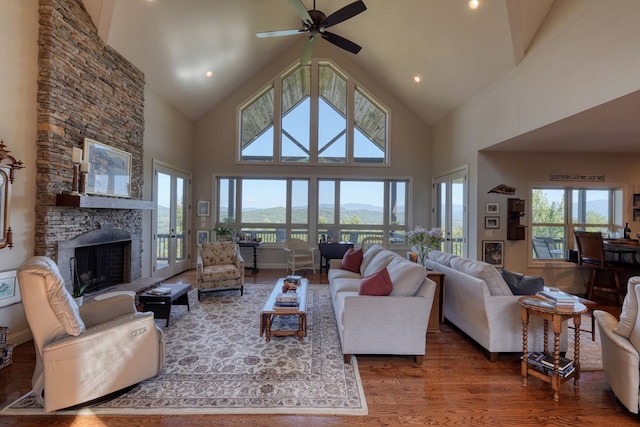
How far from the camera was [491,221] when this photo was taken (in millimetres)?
4863

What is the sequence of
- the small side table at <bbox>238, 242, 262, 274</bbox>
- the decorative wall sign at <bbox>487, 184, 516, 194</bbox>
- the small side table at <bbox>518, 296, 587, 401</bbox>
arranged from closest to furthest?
the small side table at <bbox>518, 296, 587, 401</bbox>
the decorative wall sign at <bbox>487, 184, 516, 194</bbox>
the small side table at <bbox>238, 242, 262, 274</bbox>

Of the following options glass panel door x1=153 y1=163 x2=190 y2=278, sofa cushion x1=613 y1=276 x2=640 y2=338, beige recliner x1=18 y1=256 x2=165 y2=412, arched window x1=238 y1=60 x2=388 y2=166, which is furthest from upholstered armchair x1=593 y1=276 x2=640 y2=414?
glass panel door x1=153 y1=163 x2=190 y2=278

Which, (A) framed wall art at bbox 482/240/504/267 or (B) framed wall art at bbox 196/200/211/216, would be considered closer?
(A) framed wall art at bbox 482/240/504/267

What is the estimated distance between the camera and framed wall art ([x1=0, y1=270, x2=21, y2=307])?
2670 mm

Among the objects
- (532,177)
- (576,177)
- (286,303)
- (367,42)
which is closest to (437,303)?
(286,303)

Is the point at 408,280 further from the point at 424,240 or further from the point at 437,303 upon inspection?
the point at 424,240

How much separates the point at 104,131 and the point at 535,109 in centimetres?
545

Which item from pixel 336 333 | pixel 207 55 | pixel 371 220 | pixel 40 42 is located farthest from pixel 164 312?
pixel 371 220

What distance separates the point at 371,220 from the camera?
6.98 meters

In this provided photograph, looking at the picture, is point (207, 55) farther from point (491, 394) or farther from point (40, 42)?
point (491, 394)

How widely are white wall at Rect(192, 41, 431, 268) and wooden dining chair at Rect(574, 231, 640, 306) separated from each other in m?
2.87

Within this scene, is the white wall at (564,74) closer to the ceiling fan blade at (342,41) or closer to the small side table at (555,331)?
the small side table at (555,331)

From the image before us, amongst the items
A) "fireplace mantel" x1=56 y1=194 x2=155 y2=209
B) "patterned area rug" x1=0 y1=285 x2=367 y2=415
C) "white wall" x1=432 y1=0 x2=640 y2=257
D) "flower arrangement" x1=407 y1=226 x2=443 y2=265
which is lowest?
"patterned area rug" x1=0 y1=285 x2=367 y2=415

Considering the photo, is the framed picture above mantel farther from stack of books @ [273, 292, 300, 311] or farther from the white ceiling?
stack of books @ [273, 292, 300, 311]
